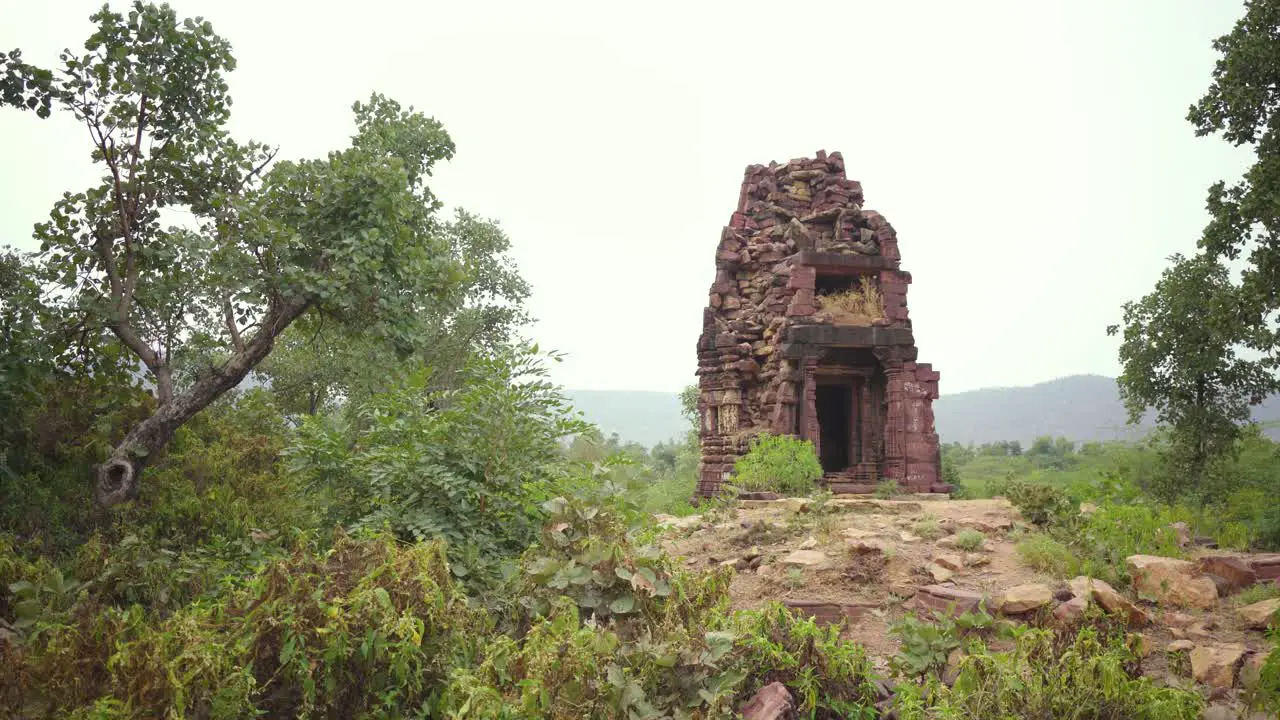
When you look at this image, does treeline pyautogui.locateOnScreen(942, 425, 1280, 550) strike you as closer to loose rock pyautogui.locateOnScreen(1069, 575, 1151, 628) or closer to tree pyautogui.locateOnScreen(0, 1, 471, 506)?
loose rock pyautogui.locateOnScreen(1069, 575, 1151, 628)

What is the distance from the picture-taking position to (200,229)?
9.52 m

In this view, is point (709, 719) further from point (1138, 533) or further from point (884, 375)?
point (884, 375)

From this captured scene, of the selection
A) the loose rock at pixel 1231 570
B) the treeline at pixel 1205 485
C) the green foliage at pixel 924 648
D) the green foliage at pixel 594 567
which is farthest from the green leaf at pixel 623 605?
the treeline at pixel 1205 485

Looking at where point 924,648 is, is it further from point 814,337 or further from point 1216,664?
point 814,337

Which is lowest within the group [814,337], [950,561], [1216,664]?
[1216,664]

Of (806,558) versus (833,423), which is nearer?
(806,558)

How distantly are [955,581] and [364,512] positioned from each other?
4.88 m

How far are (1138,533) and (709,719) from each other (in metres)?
6.04

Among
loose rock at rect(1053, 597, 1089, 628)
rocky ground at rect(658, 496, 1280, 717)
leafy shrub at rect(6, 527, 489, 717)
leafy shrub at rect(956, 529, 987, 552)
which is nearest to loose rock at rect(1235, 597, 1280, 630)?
rocky ground at rect(658, 496, 1280, 717)

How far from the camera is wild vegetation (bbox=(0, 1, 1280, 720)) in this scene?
11.5 feet

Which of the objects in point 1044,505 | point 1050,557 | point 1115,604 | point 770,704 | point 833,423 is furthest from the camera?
point 833,423

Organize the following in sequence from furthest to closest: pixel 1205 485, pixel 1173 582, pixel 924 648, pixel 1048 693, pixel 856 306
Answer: pixel 856 306
pixel 1205 485
pixel 1173 582
pixel 924 648
pixel 1048 693

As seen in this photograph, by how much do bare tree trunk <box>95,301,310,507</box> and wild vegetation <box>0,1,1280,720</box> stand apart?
0.03m

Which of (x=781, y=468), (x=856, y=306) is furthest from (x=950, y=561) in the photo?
(x=856, y=306)
